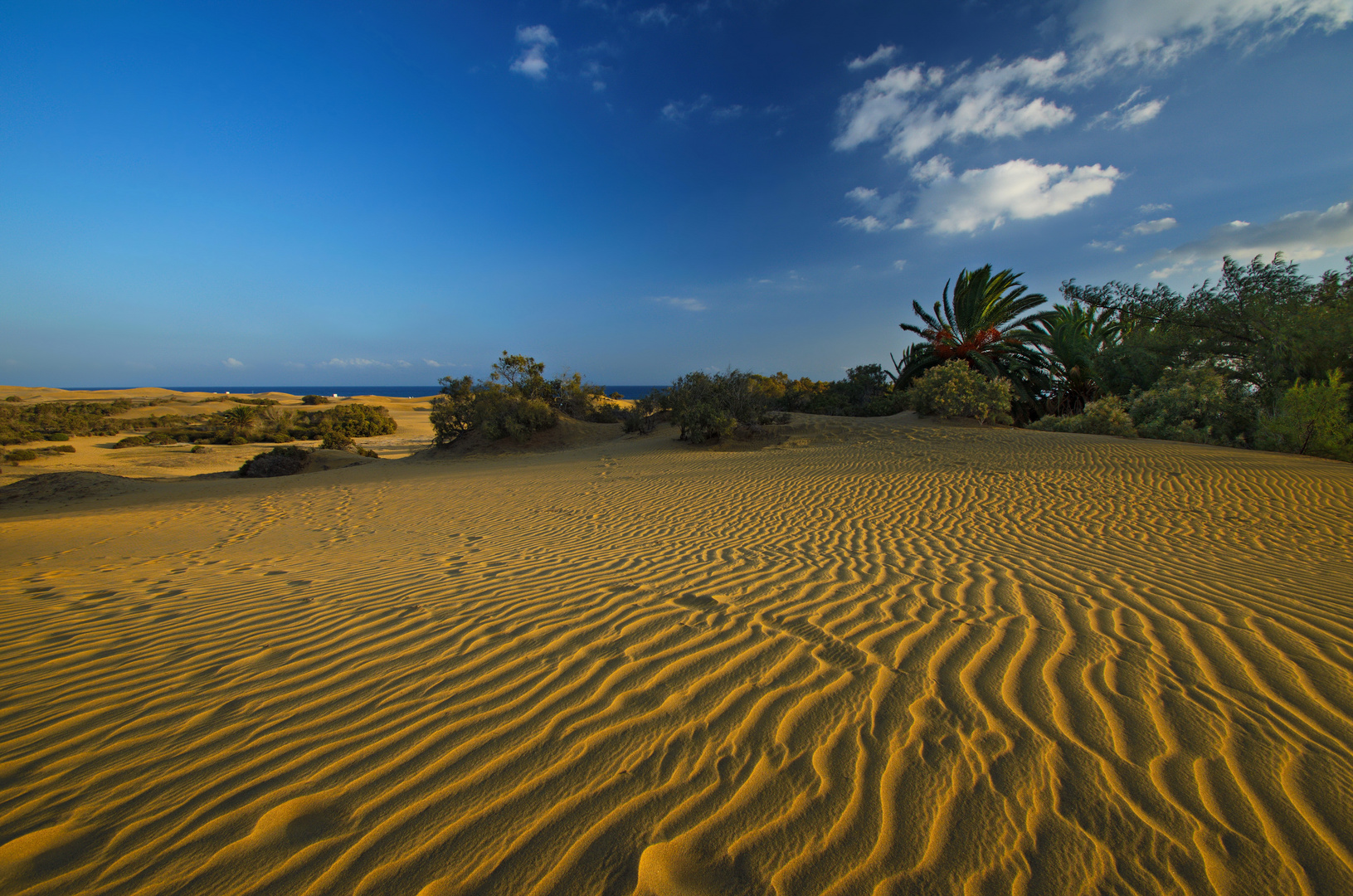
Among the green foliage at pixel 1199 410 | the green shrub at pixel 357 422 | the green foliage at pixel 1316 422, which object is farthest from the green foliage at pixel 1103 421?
the green shrub at pixel 357 422

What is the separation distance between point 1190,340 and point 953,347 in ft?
22.0

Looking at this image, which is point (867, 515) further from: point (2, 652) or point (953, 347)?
point (953, 347)

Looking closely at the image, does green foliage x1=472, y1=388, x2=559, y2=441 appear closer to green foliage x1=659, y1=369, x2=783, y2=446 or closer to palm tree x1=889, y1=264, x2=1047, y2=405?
green foliage x1=659, y1=369, x2=783, y2=446

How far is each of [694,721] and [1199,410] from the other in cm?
1772

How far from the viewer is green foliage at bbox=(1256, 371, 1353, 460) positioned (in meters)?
9.21

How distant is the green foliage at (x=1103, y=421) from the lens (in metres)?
13.5

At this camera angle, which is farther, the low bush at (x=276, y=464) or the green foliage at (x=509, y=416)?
the green foliage at (x=509, y=416)

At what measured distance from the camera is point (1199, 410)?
1309 centimetres

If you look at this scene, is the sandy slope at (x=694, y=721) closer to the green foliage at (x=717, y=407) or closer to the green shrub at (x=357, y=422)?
the green foliage at (x=717, y=407)

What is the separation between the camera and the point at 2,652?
3008 millimetres

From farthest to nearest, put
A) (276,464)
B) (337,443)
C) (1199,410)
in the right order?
(337,443) < (276,464) < (1199,410)

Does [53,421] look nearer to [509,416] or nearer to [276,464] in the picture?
[276,464]

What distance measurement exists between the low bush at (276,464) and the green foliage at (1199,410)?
78.4ft

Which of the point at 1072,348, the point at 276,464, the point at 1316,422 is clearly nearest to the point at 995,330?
the point at 1072,348
